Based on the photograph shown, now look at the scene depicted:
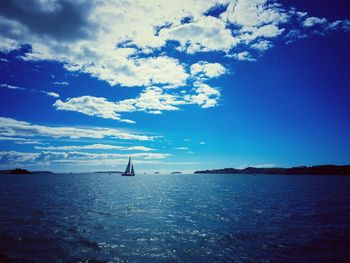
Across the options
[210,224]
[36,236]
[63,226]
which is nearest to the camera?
[36,236]

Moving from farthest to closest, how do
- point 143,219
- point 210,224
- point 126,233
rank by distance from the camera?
point 143,219, point 210,224, point 126,233

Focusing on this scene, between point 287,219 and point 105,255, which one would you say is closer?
point 105,255

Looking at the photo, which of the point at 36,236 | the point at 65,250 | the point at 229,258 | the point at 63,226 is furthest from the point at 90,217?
the point at 229,258

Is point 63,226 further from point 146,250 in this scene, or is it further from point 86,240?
point 146,250

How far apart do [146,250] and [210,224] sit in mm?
11949

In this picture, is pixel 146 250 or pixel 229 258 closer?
pixel 229 258

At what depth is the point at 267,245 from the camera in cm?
2211

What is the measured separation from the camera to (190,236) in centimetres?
2483

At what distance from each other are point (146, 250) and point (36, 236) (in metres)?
11.2

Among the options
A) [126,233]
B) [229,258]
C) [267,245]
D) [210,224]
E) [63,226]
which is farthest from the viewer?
[210,224]

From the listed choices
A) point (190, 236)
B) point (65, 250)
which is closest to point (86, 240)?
point (65, 250)

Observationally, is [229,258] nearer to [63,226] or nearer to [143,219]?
[143,219]

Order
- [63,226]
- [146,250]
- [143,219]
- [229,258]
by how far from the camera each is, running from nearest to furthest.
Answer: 1. [229,258]
2. [146,250]
3. [63,226]
4. [143,219]

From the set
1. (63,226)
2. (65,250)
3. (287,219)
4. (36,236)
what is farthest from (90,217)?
(287,219)
